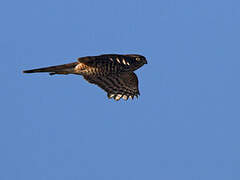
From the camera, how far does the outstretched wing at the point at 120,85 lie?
1964cm

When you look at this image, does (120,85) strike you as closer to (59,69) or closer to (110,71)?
(110,71)

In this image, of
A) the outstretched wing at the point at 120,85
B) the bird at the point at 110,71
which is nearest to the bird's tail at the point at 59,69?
the bird at the point at 110,71

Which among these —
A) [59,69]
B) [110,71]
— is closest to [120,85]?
[110,71]

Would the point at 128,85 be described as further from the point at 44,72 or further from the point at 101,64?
the point at 44,72

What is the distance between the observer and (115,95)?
2016 centimetres

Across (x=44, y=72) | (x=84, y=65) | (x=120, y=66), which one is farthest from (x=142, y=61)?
(x=44, y=72)

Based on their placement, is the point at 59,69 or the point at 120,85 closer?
the point at 59,69

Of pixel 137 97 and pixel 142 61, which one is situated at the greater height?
pixel 142 61

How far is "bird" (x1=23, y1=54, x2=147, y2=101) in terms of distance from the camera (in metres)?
18.3

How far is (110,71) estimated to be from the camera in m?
18.8

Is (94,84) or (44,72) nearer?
(44,72)

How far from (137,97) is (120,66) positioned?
1.89 metres

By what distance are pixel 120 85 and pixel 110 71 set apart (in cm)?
142

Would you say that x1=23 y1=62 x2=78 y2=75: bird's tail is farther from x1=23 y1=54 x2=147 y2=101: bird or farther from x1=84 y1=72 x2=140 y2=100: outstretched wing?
x1=84 y1=72 x2=140 y2=100: outstretched wing
